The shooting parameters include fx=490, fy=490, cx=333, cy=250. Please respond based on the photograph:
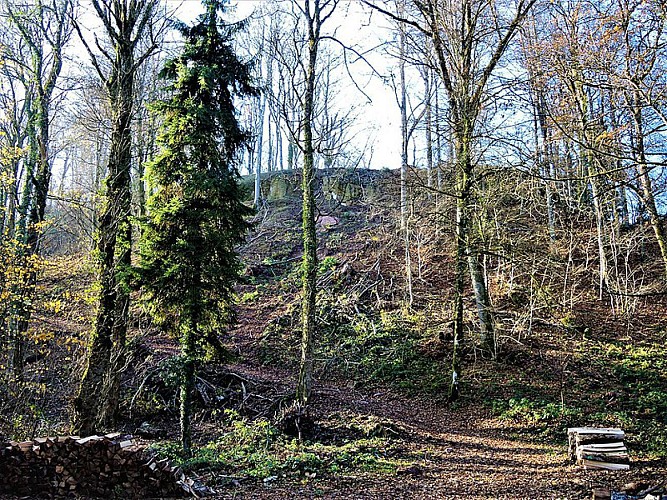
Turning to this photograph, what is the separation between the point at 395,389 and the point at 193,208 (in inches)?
270

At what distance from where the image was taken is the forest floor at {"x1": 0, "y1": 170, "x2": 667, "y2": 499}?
7164 millimetres

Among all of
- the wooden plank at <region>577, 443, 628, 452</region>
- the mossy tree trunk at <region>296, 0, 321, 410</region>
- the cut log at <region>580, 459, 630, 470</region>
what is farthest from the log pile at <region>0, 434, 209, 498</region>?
the wooden plank at <region>577, 443, 628, 452</region>

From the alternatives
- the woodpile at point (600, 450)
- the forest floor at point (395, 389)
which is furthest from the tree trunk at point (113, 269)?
the woodpile at point (600, 450)

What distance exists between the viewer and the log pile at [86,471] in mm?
5844

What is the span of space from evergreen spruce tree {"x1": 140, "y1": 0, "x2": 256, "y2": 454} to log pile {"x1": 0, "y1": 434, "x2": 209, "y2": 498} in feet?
7.30

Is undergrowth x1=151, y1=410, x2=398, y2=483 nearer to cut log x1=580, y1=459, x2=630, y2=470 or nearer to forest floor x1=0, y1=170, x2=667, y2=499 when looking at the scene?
forest floor x1=0, y1=170, x2=667, y2=499

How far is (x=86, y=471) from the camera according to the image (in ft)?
19.6

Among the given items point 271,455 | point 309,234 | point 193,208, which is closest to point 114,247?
point 193,208

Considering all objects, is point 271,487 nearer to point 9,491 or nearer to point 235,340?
point 9,491

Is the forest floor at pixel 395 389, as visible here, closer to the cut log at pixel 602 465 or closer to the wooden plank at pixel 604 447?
the cut log at pixel 602 465

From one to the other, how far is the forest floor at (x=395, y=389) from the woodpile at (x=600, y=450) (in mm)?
179

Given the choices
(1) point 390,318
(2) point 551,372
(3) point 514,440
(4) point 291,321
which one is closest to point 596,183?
(2) point 551,372

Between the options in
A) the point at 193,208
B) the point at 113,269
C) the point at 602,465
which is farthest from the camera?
the point at 113,269

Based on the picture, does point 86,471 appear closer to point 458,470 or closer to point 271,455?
point 271,455
